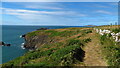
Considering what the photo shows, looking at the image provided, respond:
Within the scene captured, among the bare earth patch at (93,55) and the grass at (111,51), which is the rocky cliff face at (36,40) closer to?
the grass at (111,51)

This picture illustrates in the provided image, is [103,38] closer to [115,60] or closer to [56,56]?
[115,60]

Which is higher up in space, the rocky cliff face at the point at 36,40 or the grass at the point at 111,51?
the grass at the point at 111,51

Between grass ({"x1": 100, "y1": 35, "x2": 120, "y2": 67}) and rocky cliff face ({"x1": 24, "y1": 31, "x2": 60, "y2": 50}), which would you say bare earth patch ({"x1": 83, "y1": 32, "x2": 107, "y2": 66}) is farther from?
rocky cliff face ({"x1": 24, "y1": 31, "x2": 60, "y2": 50})

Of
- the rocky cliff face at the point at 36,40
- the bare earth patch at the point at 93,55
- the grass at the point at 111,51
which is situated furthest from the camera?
the rocky cliff face at the point at 36,40

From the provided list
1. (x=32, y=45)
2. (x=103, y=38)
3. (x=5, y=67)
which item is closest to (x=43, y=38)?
(x=32, y=45)

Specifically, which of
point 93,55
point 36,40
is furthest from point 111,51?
point 36,40

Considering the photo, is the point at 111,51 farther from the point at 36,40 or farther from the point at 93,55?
the point at 36,40

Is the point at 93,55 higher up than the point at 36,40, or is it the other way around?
the point at 93,55

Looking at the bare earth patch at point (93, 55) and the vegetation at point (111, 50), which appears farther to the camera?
the vegetation at point (111, 50)

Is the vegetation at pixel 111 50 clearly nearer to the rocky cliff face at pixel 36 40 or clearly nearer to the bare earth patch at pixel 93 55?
the bare earth patch at pixel 93 55

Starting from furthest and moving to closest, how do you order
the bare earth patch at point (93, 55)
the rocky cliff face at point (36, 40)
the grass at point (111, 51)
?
the rocky cliff face at point (36, 40), the grass at point (111, 51), the bare earth patch at point (93, 55)

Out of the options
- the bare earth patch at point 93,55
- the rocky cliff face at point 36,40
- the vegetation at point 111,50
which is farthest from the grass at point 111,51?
the rocky cliff face at point 36,40

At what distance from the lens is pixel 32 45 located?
81188 mm

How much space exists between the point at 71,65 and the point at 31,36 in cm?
6823
